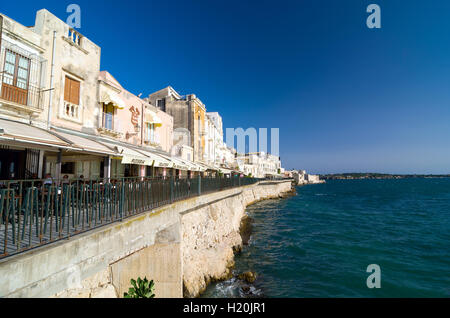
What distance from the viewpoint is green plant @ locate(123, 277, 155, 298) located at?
6.18 meters

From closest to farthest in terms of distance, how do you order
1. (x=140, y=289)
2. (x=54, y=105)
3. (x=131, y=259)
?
(x=131, y=259) < (x=140, y=289) < (x=54, y=105)

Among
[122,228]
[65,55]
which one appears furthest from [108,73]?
[122,228]

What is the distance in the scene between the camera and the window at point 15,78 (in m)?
8.67

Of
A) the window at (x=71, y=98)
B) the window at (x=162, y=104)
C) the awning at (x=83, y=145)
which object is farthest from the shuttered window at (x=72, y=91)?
the window at (x=162, y=104)

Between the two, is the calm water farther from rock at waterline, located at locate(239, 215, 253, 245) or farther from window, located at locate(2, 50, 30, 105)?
window, located at locate(2, 50, 30, 105)

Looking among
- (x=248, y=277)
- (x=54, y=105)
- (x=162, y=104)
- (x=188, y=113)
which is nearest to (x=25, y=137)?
(x=54, y=105)

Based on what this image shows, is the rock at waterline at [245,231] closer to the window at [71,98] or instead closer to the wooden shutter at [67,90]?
the window at [71,98]

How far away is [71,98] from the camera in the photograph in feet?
37.5

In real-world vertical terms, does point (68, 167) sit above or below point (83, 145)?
below

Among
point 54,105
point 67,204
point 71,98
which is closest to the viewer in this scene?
point 67,204

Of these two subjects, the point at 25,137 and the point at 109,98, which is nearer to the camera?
Result: the point at 25,137

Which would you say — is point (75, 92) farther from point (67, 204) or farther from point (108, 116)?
point (67, 204)

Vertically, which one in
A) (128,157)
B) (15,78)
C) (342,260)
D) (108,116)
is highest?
(15,78)

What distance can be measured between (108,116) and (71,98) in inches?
113
